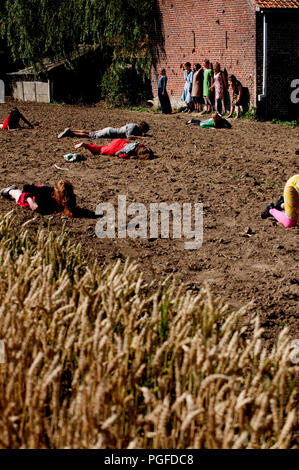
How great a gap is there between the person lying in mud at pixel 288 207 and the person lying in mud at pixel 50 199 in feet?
8.15

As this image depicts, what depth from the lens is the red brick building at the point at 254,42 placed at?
20.4m

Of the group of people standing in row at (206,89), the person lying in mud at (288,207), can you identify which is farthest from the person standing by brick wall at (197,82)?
the person lying in mud at (288,207)

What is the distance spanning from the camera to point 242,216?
8891 millimetres

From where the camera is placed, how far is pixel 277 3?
20281 millimetres

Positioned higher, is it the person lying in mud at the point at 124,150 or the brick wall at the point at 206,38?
the brick wall at the point at 206,38

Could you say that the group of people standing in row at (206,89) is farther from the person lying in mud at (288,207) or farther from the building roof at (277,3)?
the person lying in mud at (288,207)

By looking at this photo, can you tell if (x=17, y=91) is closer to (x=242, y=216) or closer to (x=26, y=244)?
(x=242, y=216)

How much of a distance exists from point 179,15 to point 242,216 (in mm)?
16357

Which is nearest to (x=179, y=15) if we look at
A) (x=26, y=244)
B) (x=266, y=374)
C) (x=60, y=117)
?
(x=60, y=117)

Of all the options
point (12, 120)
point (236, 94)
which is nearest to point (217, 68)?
point (236, 94)

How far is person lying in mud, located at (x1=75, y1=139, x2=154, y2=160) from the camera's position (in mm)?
12414

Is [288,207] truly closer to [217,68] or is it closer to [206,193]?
[206,193]

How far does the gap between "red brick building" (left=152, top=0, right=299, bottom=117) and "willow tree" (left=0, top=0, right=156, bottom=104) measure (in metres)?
2.09

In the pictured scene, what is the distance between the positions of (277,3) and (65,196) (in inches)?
564
